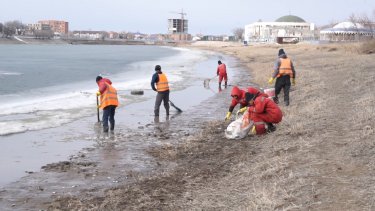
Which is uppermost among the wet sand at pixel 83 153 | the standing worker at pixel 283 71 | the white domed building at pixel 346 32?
the white domed building at pixel 346 32

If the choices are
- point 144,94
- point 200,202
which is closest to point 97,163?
point 200,202

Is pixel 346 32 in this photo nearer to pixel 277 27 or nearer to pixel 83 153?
pixel 83 153

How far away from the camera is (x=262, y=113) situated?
9.85 metres

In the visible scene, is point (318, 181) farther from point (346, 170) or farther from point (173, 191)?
point (173, 191)

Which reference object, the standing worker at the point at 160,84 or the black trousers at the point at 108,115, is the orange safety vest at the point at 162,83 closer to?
the standing worker at the point at 160,84

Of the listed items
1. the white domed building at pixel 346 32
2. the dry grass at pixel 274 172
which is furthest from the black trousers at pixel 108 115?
the white domed building at pixel 346 32

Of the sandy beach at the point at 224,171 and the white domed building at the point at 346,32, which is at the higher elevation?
the white domed building at the point at 346,32

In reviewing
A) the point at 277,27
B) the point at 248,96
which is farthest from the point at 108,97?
the point at 277,27

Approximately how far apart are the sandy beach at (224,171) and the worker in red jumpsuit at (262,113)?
246 mm

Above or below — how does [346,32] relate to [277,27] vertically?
below

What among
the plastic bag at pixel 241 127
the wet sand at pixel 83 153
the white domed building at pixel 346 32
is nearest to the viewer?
the wet sand at pixel 83 153

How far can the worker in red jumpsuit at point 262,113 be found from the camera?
9.73 metres

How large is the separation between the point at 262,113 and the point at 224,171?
7.79 ft

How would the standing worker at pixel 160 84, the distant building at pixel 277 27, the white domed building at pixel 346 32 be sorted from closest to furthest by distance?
the standing worker at pixel 160 84
the white domed building at pixel 346 32
the distant building at pixel 277 27
